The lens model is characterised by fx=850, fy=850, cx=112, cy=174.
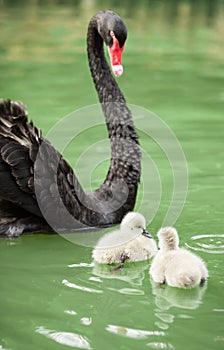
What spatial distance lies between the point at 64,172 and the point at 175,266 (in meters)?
0.90

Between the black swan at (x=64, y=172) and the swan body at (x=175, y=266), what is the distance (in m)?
0.67

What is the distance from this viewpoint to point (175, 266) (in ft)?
11.1

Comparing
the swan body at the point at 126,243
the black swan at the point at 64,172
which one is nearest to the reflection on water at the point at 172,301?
the swan body at the point at 126,243

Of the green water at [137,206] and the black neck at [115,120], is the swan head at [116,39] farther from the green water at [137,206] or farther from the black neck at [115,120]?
the green water at [137,206]

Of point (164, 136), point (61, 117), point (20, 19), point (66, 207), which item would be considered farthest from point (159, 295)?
point (20, 19)

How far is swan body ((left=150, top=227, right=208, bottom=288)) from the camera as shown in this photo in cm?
338

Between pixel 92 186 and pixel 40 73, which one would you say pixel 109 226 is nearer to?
pixel 92 186

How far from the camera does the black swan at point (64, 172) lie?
3.94 m

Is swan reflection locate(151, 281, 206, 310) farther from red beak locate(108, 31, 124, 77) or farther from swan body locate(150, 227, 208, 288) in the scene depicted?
red beak locate(108, 31, 124, 77)

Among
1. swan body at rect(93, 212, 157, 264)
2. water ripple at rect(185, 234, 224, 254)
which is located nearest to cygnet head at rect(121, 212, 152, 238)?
swan body at rect(93, 212, 157, 264)

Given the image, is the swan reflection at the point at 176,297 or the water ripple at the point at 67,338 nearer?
the water ripple at the point at 67,338

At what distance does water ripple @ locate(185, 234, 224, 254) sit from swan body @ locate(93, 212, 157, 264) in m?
0.24

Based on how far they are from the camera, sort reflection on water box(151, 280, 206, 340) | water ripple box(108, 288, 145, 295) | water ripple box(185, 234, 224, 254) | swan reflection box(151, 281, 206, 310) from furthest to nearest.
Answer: water ripple box(185, 234, 224, 254)
water ripple box(108, 288, 145, 295)
swan reflection box(151, 281, 206, 310)
reflection on water box(151, 280, 206, 340)

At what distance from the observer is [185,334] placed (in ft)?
9.85
